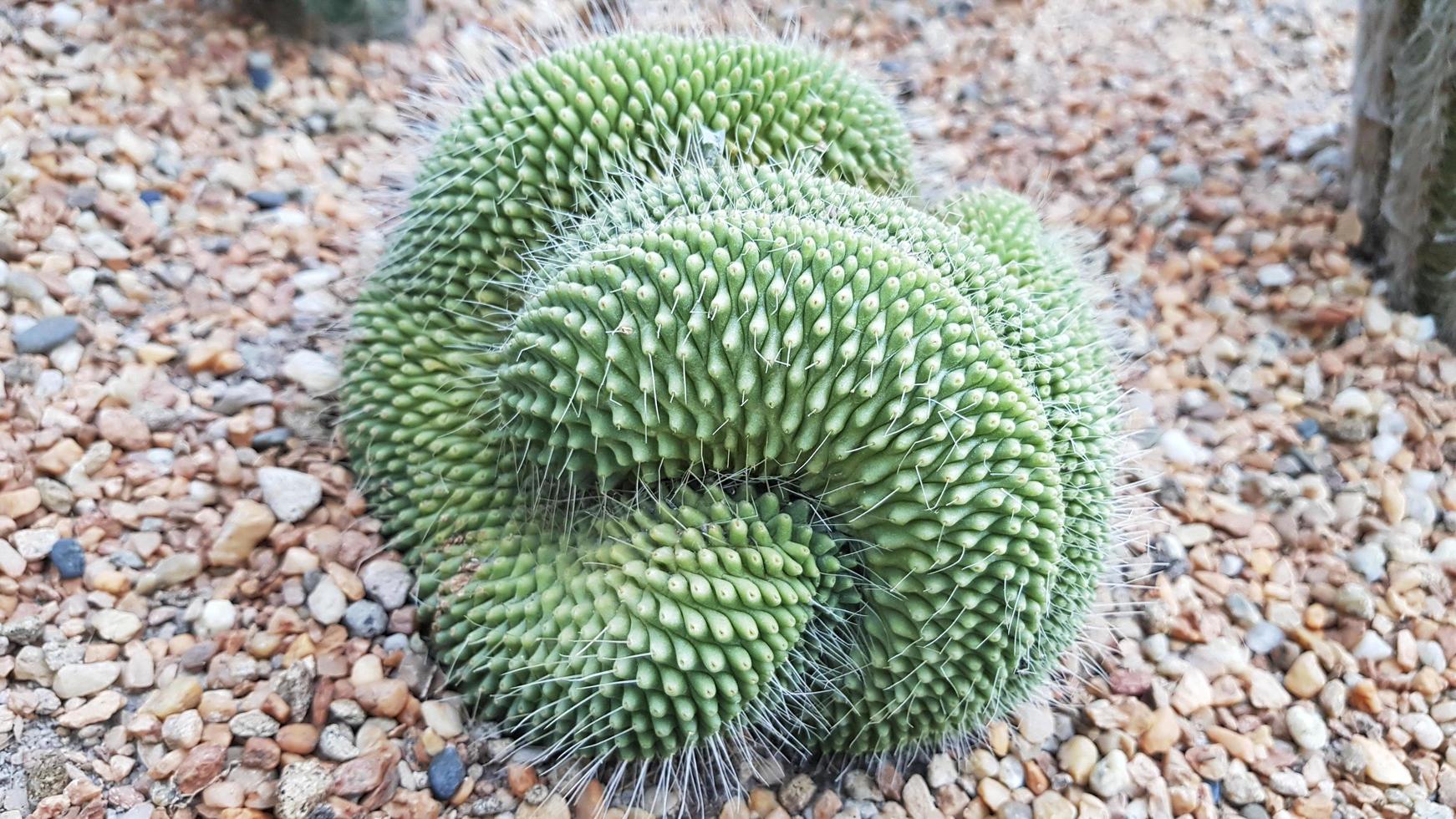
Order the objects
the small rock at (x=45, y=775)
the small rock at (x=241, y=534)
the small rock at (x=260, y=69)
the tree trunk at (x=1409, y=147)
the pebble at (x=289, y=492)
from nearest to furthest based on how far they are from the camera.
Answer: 1. the small rock at (x=45, y=775)
2. the small rock at (x=241, y=534)
3. the pebble at (x=289, y=492)
4. the tree trunk at (x=1409, y=147)
5. the small rock at (x=260, y=69)

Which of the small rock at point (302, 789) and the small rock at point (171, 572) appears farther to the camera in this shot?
the small rock at point (171, 572)

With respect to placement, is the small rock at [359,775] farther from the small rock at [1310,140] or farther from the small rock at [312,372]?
the small rock at [1310,140]

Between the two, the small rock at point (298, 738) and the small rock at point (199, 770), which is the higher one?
the small rock at point (199, 770)

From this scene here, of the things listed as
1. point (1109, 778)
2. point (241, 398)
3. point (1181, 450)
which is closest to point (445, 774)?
point (241, 398)

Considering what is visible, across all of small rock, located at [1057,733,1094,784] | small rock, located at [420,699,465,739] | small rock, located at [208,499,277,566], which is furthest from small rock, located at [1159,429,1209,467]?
Result: small rock, located at [208,499,277,566]

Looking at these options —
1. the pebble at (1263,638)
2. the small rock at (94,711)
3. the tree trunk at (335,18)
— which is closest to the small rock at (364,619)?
the small rock at (94,711)

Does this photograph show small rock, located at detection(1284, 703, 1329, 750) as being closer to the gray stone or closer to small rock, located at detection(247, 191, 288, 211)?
the gray stone
